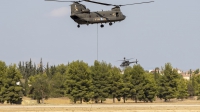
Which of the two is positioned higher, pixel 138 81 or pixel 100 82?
pixel 138 81

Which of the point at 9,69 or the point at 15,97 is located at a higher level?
the point at 9,69

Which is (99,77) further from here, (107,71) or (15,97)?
(15,97)

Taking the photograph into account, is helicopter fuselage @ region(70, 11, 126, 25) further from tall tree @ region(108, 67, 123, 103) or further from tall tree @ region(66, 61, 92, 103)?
tall tree @ region(108, 67, 123, 103)

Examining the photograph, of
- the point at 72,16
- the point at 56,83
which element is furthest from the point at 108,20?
the point at 56,83

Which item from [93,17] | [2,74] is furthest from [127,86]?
[93,17]

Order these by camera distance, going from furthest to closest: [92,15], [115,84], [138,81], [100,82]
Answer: [138,81] → [115,84] → [100,82] → [92,15]

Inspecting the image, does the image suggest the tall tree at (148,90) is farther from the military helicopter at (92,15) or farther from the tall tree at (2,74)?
the military helicopter at (92,15)

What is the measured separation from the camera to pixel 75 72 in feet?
267

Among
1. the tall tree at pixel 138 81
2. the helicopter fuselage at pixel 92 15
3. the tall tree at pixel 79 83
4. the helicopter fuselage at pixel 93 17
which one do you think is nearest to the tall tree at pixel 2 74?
the tall tree at pixel 79 83

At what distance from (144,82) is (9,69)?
27225 mm

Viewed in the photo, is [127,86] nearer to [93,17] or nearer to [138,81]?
[138,81]

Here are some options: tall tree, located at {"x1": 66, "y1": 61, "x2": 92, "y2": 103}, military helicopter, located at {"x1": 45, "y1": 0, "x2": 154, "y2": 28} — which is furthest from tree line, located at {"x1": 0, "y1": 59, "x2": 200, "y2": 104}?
military helicopter, located at {"x1": 45, "y1": 0, "x2": 154, "y2": 28}

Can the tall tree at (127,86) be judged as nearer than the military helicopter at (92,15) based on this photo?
No

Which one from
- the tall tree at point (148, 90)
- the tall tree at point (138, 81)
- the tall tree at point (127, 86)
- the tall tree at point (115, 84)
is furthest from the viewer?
the tall tree at point (148, 90)
